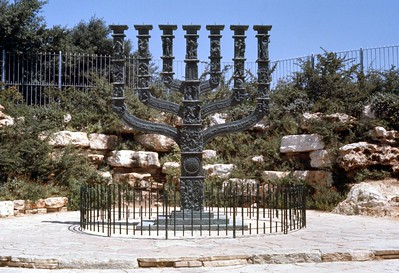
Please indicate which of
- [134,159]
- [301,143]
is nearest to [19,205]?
[134,159]

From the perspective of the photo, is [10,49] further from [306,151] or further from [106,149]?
[306,151]

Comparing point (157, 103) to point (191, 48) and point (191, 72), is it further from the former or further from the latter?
point (191, 48)

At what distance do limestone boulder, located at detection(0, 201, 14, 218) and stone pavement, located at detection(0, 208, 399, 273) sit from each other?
321cm

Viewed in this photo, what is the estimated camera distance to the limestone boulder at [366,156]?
42.0 ft

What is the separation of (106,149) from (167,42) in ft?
21.8

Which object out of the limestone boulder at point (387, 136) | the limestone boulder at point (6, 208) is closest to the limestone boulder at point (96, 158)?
the limestone boulder at point (6, 208)

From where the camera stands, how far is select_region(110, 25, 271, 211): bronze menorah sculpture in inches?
378

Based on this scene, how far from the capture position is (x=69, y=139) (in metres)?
15.0

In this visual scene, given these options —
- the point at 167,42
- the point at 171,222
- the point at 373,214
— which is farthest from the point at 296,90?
the point at 171,222

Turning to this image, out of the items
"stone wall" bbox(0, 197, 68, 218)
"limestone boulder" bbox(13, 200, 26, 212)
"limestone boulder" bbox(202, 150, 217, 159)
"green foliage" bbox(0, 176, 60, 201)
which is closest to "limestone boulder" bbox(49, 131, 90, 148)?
"green foliage" bbox(0, 176, 60, 201)

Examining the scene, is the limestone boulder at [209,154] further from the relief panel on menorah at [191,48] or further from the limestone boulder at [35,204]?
the relief panel on menorah at [191,48]

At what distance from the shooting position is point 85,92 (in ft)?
57.1

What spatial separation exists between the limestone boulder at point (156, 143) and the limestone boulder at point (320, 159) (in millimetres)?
4075

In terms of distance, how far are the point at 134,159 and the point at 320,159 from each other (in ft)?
17.0
